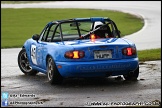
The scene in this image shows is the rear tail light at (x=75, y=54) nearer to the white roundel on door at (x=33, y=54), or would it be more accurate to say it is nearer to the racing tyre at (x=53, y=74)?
the racing tyre at (x=53, y=74)

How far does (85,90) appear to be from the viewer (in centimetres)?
966

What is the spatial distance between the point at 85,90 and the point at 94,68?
0.47 metres

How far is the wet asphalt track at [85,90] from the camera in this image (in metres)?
8.32

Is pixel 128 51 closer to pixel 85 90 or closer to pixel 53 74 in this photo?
pixel 85 90

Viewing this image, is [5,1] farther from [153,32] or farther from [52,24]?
[52,24]

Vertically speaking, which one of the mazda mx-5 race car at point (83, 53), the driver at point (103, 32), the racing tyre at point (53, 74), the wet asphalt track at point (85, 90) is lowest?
the wet asphalt track at point (85, 90)

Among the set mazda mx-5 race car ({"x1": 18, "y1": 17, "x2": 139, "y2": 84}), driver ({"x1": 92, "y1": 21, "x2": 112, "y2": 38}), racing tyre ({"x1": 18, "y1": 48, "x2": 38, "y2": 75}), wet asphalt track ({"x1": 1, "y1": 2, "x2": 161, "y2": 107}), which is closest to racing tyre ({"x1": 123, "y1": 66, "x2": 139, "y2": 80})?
mazda mx-5 race car ({"x1": 18, "y1": 17, "x2": 139, "y2": 84})

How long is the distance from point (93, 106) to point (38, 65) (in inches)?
152

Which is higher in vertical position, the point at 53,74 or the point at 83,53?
the point at 83,53

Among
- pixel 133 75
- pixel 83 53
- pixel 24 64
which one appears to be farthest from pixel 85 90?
pixel 24 64

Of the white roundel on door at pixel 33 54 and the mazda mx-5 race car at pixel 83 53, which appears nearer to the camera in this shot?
the mazda mx-5 race car at pixel 83 53

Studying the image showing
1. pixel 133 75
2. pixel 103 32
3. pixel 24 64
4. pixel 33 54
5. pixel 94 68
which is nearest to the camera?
pixel 94 68

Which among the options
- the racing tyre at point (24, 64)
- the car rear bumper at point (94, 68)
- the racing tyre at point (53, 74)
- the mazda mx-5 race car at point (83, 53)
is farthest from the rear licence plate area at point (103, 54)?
the racing tyre at point (24, 64)

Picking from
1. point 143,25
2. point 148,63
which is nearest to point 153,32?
point 143,25
